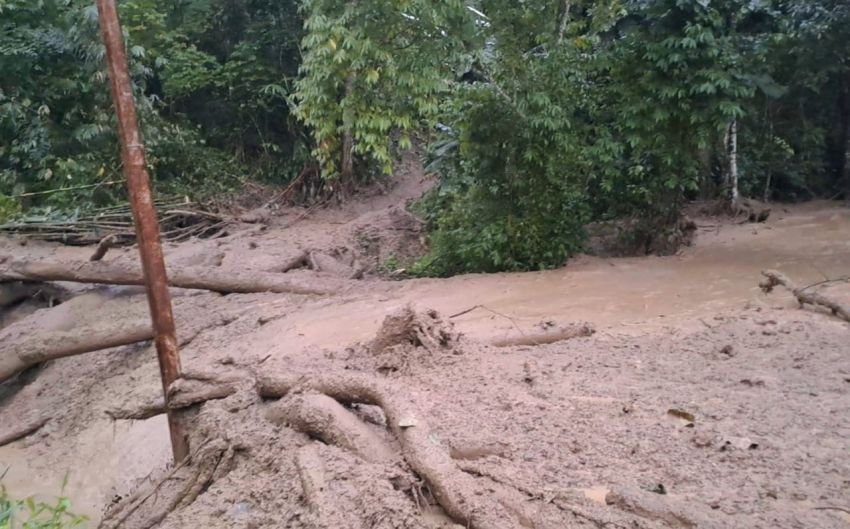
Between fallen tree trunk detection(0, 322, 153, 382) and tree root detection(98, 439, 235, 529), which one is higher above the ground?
tree root detection(98, 439, 235, 529)

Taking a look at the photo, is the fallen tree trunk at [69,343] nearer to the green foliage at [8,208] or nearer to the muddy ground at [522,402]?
the muddy ground at [522,402]

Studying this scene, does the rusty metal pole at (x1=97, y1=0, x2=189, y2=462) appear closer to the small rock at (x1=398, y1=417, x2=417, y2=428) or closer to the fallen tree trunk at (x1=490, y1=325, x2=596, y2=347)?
the small rock at (x1=398, y1=417, x2=417, y2=428)

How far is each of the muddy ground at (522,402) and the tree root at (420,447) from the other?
0.11 ft

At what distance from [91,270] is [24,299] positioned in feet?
5.47

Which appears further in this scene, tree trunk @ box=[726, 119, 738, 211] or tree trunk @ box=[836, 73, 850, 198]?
tree trunk @ box=[836, 73, 850, 198]

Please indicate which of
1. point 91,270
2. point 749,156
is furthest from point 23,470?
point 749,156

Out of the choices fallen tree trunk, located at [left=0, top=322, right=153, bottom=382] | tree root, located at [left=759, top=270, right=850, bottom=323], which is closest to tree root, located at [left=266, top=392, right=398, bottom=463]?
tree root, located at [left=759, top=270, right=850, bottom=323]

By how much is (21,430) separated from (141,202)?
4270mm

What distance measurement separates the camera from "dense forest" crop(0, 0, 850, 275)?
9547mm

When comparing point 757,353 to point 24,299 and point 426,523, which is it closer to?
point 426,523

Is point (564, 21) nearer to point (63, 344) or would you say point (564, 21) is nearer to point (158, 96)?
point (63, 344)

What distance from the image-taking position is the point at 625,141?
1056 centimetres

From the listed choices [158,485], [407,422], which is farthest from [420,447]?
[158,485]

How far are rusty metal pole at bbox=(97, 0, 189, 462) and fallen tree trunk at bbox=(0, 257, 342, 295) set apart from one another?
4.60 meters
